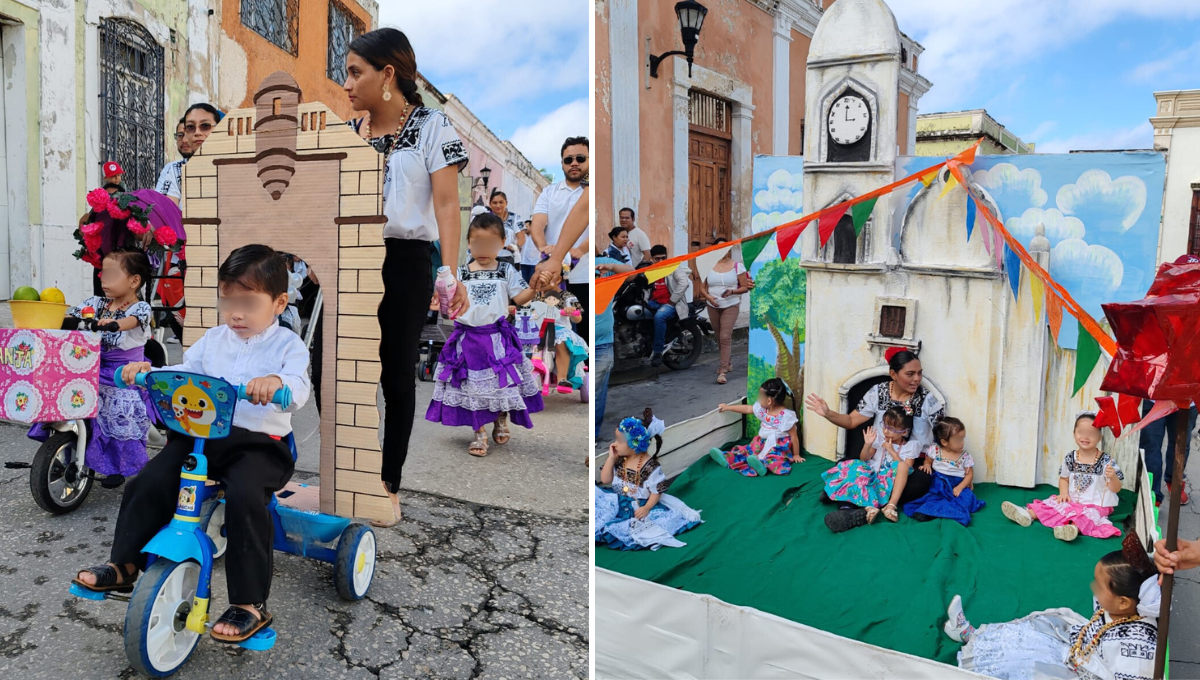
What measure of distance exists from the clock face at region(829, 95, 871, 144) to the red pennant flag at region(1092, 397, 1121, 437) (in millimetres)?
895

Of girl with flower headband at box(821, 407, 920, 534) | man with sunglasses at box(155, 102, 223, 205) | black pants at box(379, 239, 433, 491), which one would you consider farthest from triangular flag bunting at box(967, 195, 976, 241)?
man with sunglasses at box(155, 102, 223, 205)

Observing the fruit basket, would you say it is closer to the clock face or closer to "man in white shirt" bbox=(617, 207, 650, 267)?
"man in white shirt" bbox=(617, 207, 650, 267)

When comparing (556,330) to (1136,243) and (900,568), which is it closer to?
(900,568)

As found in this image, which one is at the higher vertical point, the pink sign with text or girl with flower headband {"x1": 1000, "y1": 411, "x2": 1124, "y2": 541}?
the pink sign with text

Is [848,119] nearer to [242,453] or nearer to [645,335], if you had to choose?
[645,335]

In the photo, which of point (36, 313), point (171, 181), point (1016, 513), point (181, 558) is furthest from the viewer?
point (171, 181)

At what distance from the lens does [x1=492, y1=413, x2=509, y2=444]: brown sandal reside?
13.0 ft

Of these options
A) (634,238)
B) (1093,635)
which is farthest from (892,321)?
(1093,635)

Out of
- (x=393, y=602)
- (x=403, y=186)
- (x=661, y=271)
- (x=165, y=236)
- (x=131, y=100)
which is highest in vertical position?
(x=131, y=100)

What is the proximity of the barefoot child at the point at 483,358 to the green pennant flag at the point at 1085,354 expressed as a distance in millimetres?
2356

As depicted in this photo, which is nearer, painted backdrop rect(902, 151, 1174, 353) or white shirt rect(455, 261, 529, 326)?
painted backdrop rect(902, 151, 1174, 353)

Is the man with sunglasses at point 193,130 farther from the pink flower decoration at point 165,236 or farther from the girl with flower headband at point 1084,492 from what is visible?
the girl with flower headband at point 1084,492

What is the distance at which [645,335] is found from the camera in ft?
8.42

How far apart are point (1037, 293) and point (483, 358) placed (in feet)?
8.07
